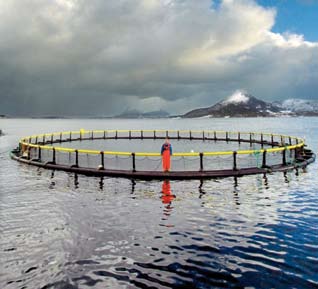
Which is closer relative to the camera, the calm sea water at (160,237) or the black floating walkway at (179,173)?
the calm sea water at (160,237)

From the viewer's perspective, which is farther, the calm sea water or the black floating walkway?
the black floating walkway

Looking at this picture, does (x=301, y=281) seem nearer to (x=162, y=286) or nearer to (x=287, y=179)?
(x=162, y=286)

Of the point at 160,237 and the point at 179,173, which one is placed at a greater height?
the point at 179,173

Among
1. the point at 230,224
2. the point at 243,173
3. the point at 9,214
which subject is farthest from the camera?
the point at 243,173

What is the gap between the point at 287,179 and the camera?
22.8 meters

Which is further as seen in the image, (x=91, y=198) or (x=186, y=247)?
(x=91, y=198)

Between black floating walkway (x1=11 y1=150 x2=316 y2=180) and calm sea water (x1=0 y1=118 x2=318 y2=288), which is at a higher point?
black floating walkway (x1=11 y1=150 x2=316 y2=180)

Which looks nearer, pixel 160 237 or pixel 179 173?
pixel 160 237

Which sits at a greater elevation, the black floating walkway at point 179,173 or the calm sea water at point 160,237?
the black floating walkway at point 179,173

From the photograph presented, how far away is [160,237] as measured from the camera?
11.4 m

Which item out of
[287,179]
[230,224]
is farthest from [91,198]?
[287,179]

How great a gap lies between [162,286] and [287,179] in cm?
1748

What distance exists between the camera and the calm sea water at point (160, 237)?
851 cm

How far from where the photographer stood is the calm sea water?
8.51m
